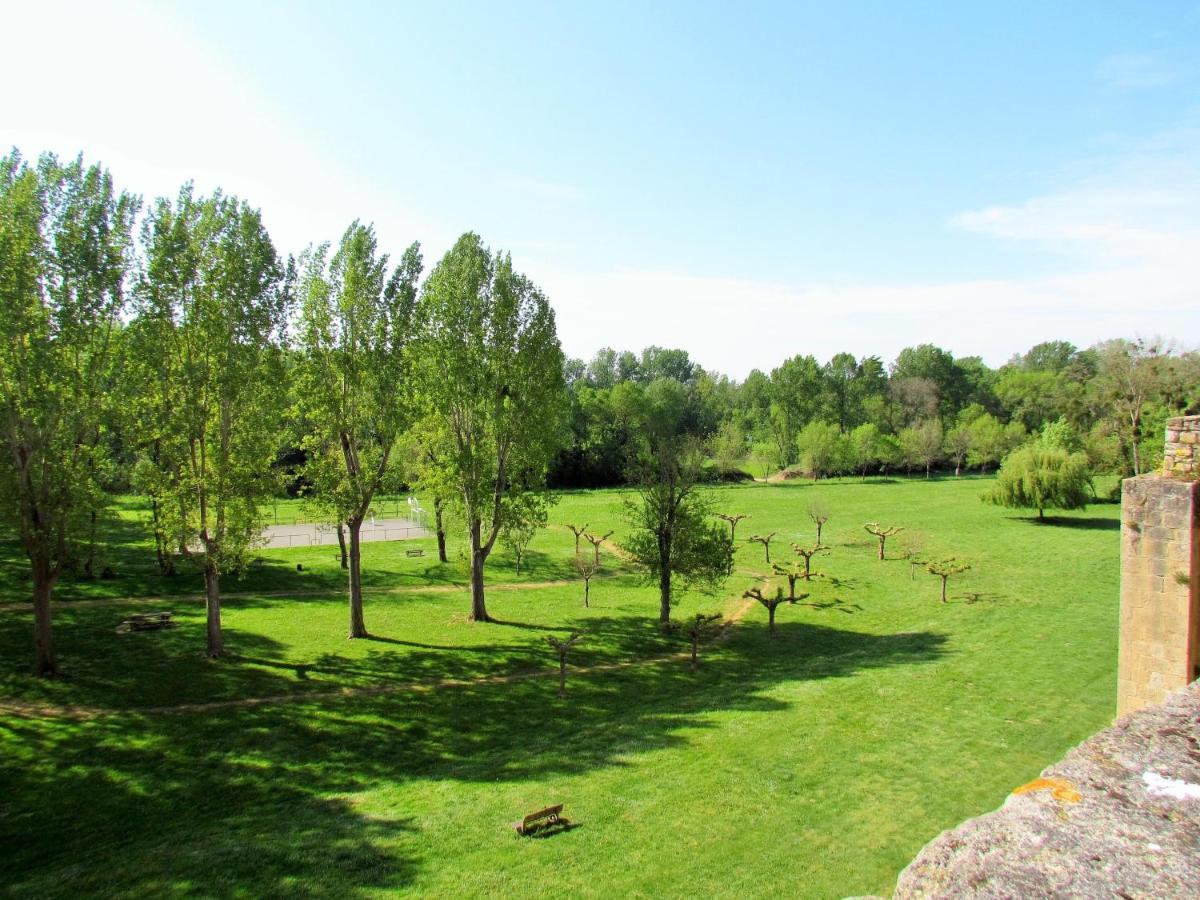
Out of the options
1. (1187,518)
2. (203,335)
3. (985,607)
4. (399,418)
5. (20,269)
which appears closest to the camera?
(1187,518)

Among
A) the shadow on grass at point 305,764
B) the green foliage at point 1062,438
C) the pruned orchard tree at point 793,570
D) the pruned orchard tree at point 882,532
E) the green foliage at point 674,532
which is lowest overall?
the shadow on grass at point 305,764

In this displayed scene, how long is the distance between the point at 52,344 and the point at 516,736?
1485 centimetres

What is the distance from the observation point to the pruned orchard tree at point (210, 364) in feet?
63.8

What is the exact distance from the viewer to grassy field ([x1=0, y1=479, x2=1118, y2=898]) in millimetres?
9938

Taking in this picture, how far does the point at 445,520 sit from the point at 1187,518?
23.4 meters

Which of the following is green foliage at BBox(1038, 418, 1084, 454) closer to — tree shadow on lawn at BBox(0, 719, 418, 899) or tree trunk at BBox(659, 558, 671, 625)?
tree trunk at BBox(659, 558, 671, 625)

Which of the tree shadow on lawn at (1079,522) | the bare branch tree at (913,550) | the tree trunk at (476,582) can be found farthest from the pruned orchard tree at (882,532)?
the tree trunk at (476,582)

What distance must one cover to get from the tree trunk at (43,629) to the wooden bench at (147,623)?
399cm

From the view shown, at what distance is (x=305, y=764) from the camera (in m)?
14.1

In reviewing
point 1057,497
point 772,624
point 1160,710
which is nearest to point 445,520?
point 772,624

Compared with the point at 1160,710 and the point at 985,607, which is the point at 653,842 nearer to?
the point at 1160,710

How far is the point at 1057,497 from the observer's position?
45031mm

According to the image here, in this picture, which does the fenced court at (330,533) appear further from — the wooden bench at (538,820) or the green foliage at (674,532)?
the wooden bench at (538,820)

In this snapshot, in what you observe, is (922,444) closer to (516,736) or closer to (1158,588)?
(516,736)
